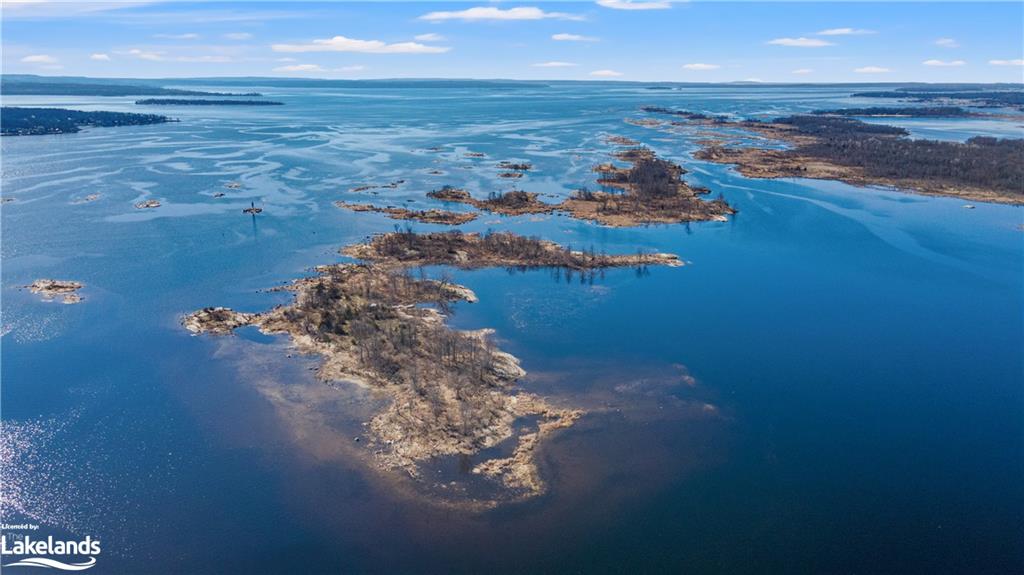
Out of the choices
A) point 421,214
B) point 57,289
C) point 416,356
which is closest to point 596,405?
point 416,356

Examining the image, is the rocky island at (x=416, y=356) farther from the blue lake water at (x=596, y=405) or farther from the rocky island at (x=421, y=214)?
the rocky island at (x=421, y=214)

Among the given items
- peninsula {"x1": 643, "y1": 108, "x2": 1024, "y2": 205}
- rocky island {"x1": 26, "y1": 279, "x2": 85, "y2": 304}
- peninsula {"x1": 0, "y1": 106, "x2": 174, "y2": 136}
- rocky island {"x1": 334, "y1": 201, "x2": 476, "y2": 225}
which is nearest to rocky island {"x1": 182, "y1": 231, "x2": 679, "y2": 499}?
rocky island {"x1": 26, "y1": 279, "x2": 85, "y2": 304}

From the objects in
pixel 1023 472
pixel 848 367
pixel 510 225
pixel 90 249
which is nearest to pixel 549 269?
pixel 510 225

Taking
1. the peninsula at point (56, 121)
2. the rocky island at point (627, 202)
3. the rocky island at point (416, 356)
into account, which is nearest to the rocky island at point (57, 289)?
the rocky island at point (416, 356)

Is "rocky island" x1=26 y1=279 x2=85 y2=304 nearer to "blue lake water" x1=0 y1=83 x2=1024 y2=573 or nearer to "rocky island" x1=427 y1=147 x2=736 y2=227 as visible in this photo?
"blue lake water" x1=0 y1=83 x2=1024 y2=573

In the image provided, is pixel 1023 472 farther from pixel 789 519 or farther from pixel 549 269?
pixel 549 269

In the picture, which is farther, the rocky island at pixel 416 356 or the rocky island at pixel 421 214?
the rocky island at pixel 421 214

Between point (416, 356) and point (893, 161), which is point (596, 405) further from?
point (893, 161)
